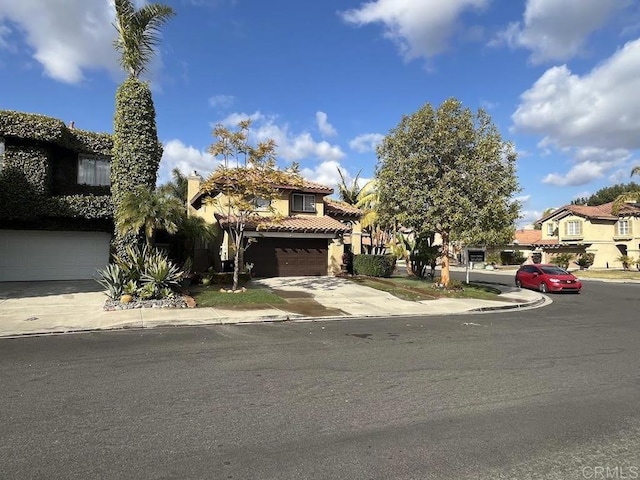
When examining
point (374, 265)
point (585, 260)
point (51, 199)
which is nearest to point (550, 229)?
point (585, 260)

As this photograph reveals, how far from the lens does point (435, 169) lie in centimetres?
1961

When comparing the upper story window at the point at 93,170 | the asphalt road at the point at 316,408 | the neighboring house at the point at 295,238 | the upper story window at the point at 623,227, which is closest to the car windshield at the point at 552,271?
the neighboring house at the point at 295,238

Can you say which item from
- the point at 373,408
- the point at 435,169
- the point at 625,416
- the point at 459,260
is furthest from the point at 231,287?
the point at 459,260

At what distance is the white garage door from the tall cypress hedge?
669 cm

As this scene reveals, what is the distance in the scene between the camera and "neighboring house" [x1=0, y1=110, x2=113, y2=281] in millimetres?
19516

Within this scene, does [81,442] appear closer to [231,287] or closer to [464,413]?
[464,413]

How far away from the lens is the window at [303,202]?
2595 cm

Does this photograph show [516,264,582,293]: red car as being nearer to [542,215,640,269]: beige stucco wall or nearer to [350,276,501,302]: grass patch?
[350,276,501,302]: grass patch

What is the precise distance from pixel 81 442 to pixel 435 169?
1780 cm

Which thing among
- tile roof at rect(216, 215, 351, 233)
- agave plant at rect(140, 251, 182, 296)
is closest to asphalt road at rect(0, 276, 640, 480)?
agave plant at rect(140, 251, 182, 296)

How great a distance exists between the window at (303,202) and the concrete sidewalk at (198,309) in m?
6.07

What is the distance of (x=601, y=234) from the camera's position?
158 feet

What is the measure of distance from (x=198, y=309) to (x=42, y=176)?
11.9 metres
